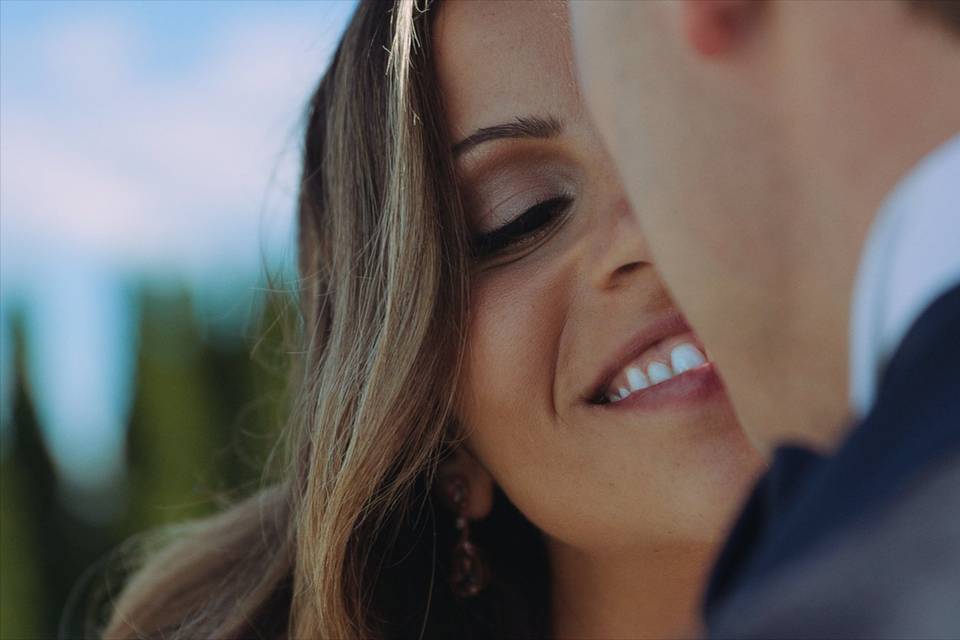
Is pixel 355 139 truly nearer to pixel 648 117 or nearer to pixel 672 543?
pixel 672 543

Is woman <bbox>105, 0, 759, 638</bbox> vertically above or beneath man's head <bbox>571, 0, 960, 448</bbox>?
beneath

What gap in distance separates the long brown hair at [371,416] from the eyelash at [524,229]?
0.04 m

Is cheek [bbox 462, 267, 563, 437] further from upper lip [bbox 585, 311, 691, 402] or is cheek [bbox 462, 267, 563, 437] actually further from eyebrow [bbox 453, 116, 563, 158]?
eyebrow [bbox 453, 116, 563, 158]

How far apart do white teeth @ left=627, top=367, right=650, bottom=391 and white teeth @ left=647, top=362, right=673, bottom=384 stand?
0.01 meters

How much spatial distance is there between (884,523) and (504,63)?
1464 millimetres

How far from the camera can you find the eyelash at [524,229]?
75.2 inches

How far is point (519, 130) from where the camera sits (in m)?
1.90

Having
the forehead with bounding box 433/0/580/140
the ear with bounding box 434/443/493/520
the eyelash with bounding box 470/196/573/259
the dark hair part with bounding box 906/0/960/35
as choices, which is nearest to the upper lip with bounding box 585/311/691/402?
the eyelash with bounding box 470/196/573/259

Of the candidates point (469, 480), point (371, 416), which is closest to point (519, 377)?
point (371, 416)

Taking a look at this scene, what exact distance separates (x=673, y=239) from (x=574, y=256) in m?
1.09

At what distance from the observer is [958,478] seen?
0.59 metres

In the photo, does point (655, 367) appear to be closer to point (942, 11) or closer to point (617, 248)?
point (617, 248)

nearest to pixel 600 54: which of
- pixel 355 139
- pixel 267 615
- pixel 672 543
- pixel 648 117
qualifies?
pixel 648 117

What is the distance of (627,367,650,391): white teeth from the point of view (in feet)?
5.77
